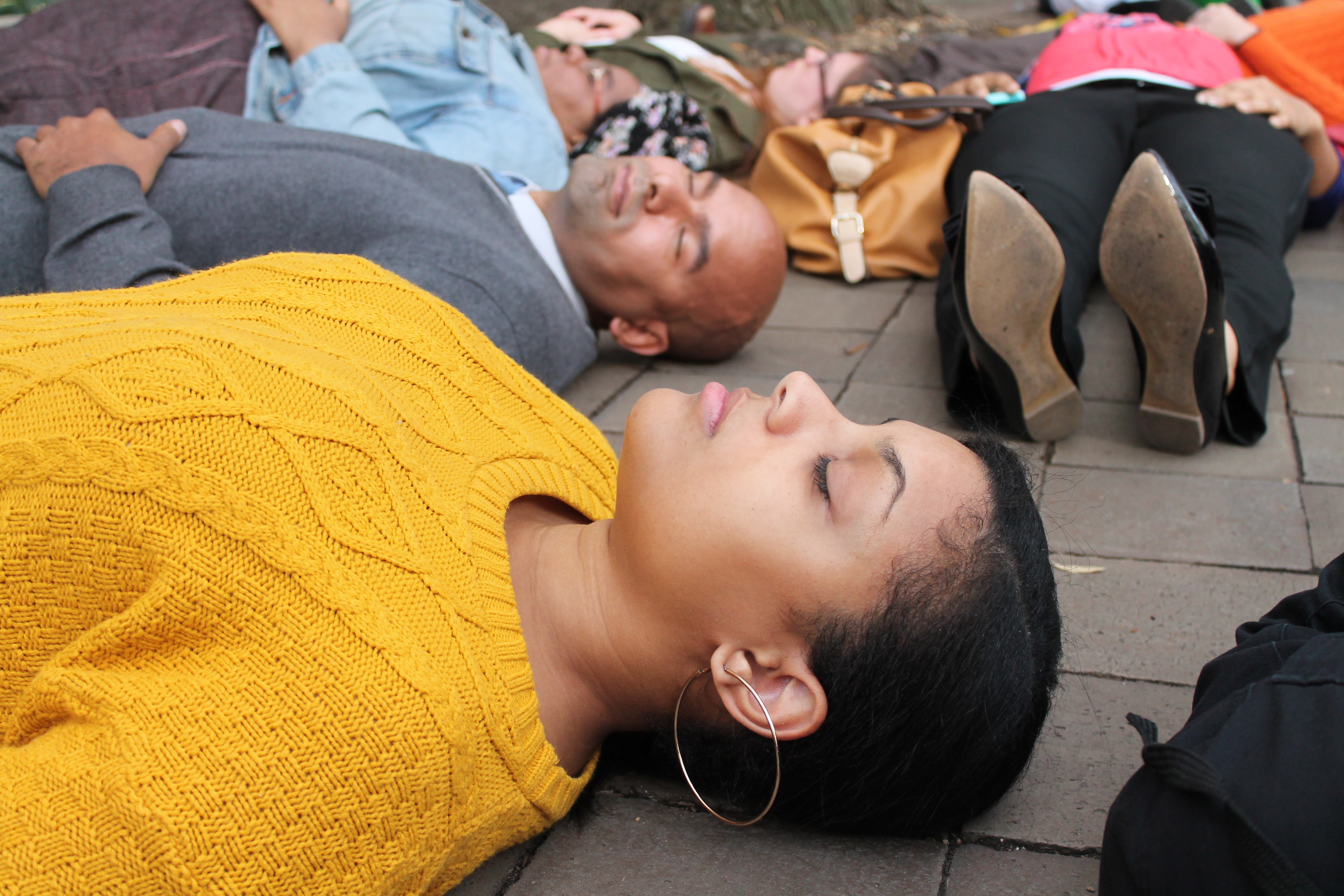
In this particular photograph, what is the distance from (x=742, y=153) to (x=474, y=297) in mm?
2119

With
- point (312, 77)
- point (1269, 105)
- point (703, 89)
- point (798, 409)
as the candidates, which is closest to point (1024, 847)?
point (798, 409)

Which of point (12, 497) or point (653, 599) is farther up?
point (12, 497)

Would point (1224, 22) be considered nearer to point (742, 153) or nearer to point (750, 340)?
point (742, 153)

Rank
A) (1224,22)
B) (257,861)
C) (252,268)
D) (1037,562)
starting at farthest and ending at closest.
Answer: (1224,22)
(252,268)
(1037,562)
(257,861)

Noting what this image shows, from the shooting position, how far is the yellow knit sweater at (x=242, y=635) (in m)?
1.01

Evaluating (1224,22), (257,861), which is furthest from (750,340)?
(1224,22)

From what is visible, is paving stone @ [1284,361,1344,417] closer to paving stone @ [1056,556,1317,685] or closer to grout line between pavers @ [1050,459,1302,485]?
grout line between pavers @ [1050,459,1302,485]

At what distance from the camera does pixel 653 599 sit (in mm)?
1306

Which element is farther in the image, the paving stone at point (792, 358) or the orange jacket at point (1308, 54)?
the orange jacket at point (1308, 54)

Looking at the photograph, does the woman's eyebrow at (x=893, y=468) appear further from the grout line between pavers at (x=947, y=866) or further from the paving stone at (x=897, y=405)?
the paving stone at (x=897, y=405)

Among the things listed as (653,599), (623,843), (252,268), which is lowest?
(623,843)

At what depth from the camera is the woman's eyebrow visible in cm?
123

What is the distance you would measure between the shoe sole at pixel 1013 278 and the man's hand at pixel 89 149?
1.98 meters

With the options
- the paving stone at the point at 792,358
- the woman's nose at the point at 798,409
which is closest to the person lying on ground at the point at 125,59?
the paving stone at the point at 792,358
